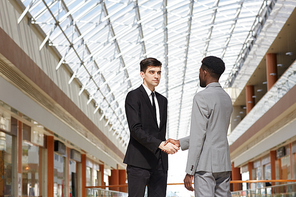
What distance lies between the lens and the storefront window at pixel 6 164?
15258 mm

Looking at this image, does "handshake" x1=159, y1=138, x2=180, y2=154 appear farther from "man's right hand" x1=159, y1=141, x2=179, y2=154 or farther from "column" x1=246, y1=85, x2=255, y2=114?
"column" x1=246, y1=85, x2=255, y2=114

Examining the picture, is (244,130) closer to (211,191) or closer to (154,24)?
(154,24)

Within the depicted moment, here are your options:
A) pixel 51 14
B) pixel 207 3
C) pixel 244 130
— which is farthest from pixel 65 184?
pixel 244 130

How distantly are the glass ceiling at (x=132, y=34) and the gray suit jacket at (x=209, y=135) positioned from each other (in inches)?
504

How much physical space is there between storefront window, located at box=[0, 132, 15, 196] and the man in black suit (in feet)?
36.4

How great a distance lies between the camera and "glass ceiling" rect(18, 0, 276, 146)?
2275 centimetres

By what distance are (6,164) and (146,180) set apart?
39.3ft

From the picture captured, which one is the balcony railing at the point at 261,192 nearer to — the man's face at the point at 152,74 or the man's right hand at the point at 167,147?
the man's face at the point at 152,74

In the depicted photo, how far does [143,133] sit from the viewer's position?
189 inches

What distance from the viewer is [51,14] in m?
19.0

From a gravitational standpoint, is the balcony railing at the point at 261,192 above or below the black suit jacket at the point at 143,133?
below

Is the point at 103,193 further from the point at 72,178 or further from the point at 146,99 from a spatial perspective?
the point at 72,178

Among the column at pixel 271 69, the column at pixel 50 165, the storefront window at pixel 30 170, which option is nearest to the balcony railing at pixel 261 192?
the storefront window at pixel 30 170

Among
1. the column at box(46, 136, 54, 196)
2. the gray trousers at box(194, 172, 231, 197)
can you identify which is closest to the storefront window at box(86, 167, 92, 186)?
the column at box(46, 136, 54, 196)
